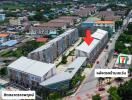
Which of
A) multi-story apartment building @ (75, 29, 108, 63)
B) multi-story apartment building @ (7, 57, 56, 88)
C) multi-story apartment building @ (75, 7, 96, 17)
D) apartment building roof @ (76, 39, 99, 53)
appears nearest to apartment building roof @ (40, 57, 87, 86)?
multi-story apartment building @ (7, 57, 56, 88)

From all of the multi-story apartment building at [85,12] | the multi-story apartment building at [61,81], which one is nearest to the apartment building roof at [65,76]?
the multi-story apartment building at [61,81]

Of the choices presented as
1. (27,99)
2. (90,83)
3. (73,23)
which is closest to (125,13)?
(73,23)

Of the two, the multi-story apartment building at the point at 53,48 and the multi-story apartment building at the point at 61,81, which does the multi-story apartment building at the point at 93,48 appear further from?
the multi-story apartment building at the point at 61,81

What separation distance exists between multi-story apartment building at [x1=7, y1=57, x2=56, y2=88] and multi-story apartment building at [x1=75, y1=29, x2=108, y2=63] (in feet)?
12.3

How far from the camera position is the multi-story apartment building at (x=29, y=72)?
16.7 meters

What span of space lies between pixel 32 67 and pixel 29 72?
0.71 metres

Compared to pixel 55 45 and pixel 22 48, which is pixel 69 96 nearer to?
pixel 55 45

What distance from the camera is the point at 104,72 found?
16.0 m

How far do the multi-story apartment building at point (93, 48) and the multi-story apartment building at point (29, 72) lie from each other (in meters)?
3.76

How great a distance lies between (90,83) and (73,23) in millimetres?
19443

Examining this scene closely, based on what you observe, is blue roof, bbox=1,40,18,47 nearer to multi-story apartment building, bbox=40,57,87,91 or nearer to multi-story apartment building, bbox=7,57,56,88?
multi-story apartment building, bbox=7,57,56,88

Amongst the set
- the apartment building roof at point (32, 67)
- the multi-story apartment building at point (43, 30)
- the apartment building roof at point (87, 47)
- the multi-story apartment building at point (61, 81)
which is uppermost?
the apartment building roof at point (87, 47)

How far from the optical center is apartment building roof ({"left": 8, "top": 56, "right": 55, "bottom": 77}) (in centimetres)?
1699

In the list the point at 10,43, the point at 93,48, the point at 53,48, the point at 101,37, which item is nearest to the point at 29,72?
the point at 53,48
